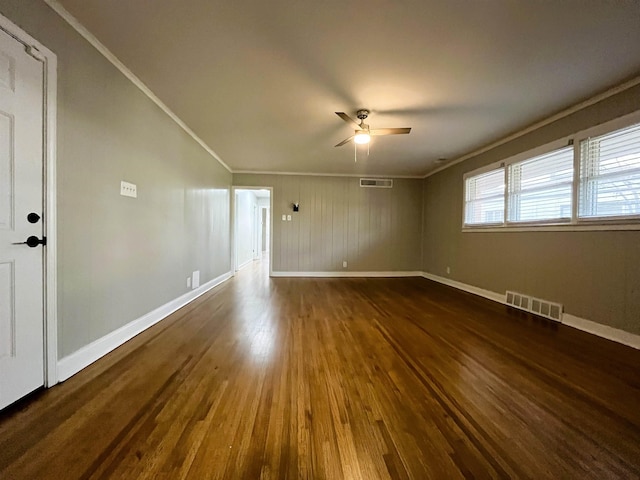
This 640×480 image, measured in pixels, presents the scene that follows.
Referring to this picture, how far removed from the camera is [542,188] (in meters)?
3.52

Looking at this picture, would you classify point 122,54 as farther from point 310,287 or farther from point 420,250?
point 420,250

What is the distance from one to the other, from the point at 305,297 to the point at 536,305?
3175 millimetres

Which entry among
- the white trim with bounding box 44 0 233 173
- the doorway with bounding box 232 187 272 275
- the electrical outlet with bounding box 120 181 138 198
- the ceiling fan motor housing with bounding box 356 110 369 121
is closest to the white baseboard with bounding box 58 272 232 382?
the electrical outlet with bounding box 120 181 138 198

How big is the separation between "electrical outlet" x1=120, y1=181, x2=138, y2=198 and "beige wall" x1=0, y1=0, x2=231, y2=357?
2.2 inches

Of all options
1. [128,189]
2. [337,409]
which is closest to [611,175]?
[337,409]

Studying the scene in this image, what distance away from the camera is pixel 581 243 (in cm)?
300

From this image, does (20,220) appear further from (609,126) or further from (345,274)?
(345,274)

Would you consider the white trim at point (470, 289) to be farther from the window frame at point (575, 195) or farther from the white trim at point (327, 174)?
the white trim at point (327, 174)

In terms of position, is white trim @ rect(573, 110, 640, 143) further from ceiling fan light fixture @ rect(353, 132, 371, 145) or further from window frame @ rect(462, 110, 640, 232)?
ceiling fan light fixture @ rect(353, 132, 371, 145)

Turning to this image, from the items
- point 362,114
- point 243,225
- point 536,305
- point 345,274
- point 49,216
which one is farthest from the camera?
point 243,225

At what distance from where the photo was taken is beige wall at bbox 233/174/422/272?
645cm

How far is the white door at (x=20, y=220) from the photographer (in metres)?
1.44

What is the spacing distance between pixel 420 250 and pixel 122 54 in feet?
21.1

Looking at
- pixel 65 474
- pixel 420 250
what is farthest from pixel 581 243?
pixel 65 474
